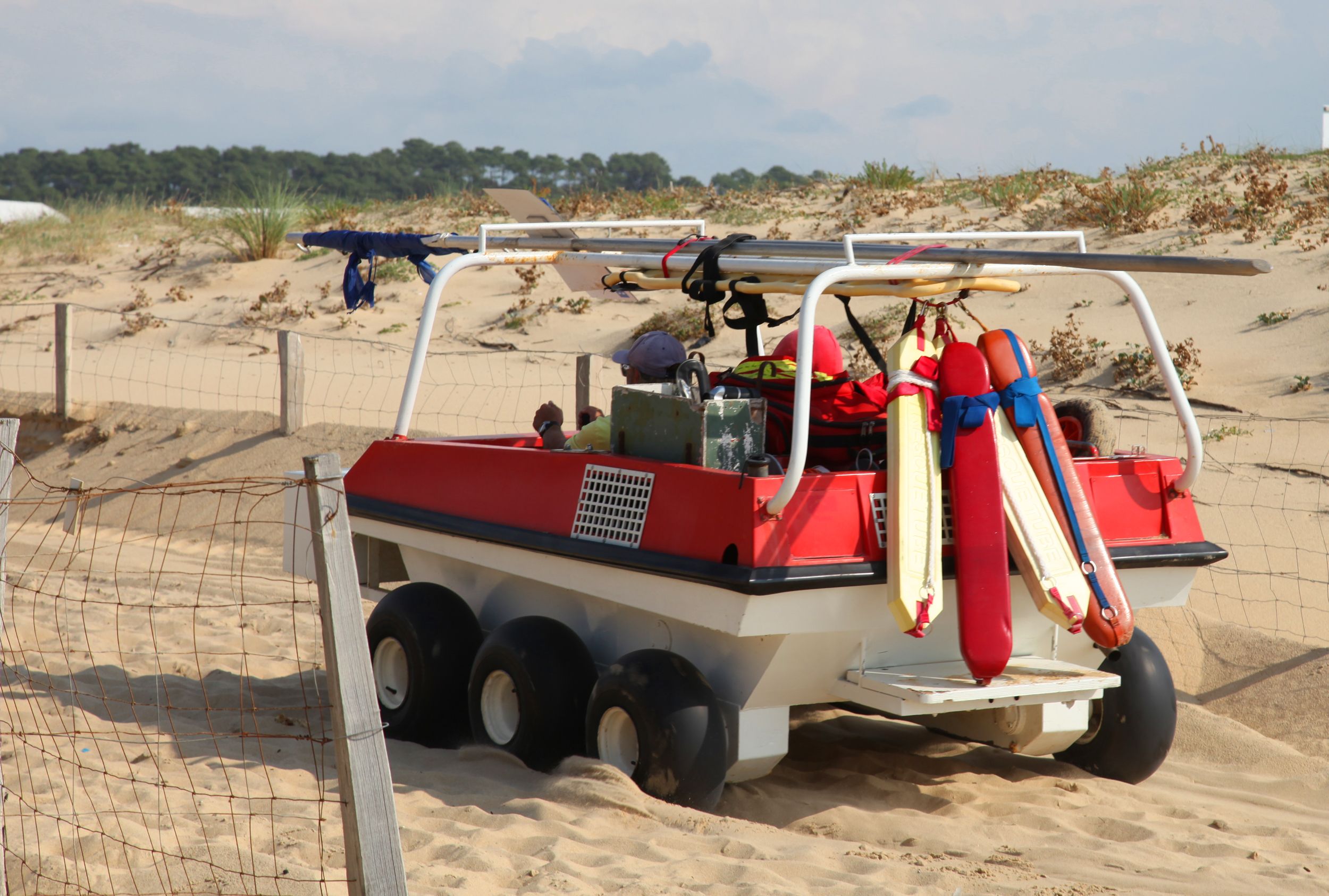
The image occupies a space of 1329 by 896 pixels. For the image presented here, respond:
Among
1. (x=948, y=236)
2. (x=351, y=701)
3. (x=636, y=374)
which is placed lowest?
(x=351, y=701)

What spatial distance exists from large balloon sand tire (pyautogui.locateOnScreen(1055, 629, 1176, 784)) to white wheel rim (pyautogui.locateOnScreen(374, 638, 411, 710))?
2962 millimetres

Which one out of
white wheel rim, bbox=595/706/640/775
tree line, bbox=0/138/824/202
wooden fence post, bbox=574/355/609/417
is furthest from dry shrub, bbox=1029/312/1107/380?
tree line, bbox=0/138/824/202

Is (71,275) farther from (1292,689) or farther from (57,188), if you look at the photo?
(57,188)

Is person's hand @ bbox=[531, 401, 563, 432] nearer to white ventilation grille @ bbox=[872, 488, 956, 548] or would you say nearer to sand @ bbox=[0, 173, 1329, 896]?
sand @ bbox=[0, 173, 1329, 896]

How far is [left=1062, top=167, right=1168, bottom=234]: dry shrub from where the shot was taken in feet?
52.0

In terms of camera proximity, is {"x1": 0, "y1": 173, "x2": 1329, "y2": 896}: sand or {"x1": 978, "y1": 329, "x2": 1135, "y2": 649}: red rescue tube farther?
{"x1": 978, "y1": 329, "x2": 1135, "y2": 649}: red rescue tube

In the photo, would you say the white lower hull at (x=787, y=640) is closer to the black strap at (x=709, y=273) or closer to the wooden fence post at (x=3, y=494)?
the black strap at (x=709, y=273)

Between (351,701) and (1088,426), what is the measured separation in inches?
145

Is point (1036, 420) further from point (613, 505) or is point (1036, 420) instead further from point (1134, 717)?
point (613, 505)

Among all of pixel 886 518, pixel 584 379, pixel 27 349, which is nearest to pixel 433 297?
pixel 886 518

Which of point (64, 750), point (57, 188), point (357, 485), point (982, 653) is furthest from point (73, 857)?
point (57, 188)

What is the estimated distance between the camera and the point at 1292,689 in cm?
630

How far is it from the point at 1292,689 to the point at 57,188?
75779 millimetres

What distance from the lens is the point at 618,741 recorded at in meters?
4.86
